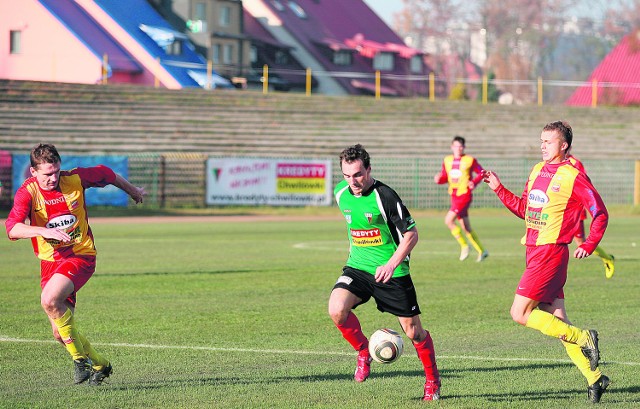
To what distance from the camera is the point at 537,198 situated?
317 inches

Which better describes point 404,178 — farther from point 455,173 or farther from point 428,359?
point 428,359

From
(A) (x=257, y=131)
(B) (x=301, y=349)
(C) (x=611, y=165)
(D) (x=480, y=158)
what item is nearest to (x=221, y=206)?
(A) (x=257, y=131)

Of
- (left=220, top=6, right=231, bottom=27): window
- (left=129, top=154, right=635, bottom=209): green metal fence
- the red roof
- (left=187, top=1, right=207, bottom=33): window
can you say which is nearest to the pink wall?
(left=187, top=1, right=207, bottom=33): window

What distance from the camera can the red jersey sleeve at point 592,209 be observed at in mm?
7711

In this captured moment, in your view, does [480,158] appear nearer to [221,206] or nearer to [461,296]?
[221,206]

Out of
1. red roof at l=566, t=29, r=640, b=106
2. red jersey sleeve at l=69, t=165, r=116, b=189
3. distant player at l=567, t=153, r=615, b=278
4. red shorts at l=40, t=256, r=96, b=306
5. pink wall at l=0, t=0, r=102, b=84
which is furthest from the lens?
red roof at l=566, t=29, r=640, b=106

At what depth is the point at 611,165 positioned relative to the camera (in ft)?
127

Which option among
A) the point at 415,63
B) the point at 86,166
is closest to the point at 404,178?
the point at 86,166

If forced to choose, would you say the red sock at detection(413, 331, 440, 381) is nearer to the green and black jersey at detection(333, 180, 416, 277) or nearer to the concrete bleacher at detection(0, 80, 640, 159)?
the green and black jersey at detection(333, 180, 416, 277)

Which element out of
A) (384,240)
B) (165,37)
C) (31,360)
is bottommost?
(31,360)

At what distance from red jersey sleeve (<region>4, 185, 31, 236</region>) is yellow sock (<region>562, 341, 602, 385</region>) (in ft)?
14.1

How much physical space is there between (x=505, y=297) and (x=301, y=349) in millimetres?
4788

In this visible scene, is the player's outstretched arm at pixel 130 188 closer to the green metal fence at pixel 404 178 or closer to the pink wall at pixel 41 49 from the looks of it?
the green metal fence at pixel 404 178

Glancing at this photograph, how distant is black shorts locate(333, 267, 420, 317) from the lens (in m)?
7.89
